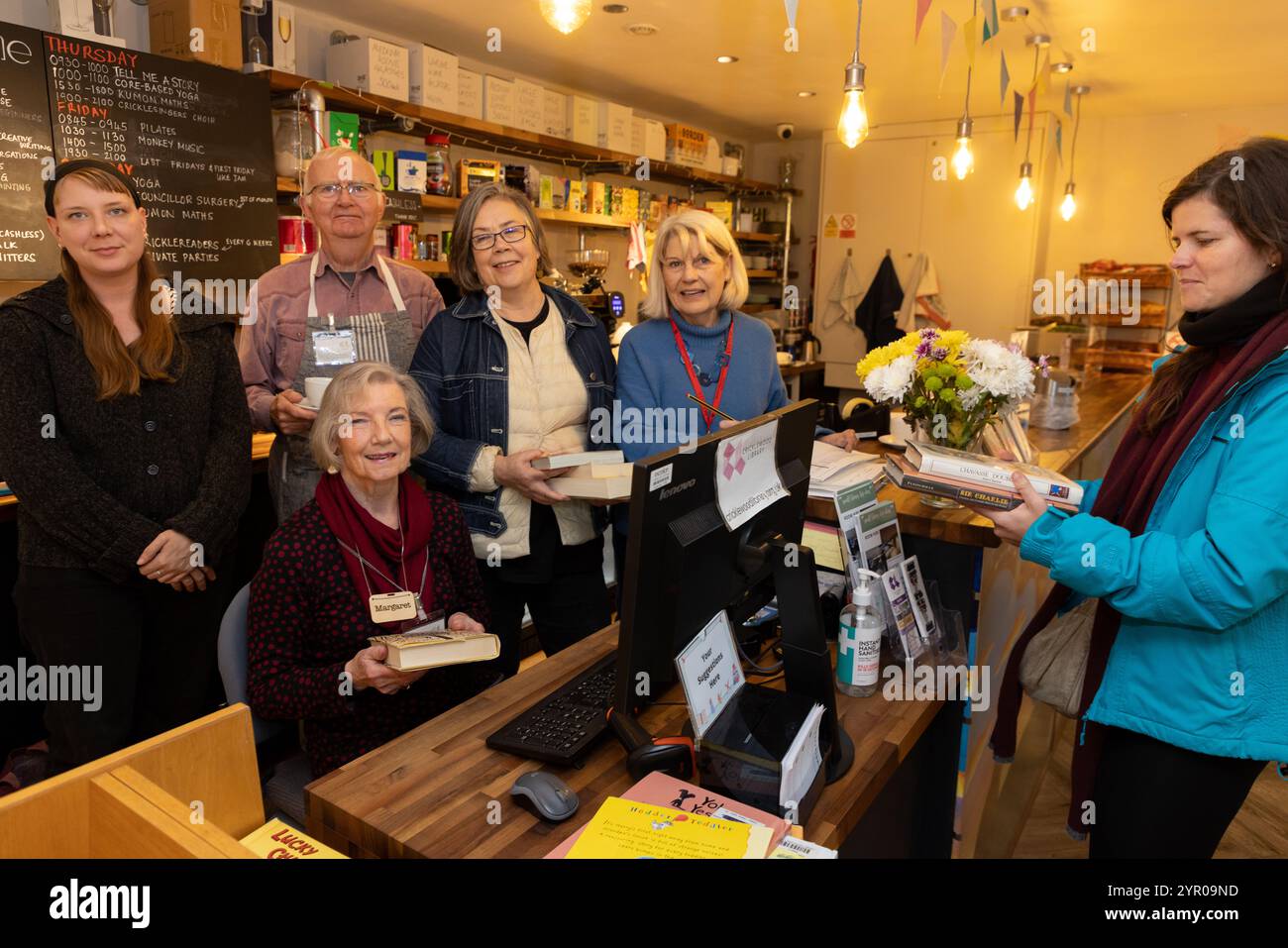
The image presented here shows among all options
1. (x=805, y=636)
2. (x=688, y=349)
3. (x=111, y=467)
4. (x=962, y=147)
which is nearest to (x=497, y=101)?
(x=962, y=147)

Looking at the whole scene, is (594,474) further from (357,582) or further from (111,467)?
(111,467)

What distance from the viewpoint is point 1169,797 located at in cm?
138

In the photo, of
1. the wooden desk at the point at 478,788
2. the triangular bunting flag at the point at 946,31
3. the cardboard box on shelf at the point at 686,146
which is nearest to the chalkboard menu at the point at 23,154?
the wooden desk at the point at 478,788

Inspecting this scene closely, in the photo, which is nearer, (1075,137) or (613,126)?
(613,126)

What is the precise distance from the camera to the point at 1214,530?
1.24 metres

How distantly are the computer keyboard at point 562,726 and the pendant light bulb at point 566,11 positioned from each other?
1.78 meters

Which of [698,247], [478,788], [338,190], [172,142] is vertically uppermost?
[172,142]

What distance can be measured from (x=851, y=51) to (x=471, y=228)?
3540mm

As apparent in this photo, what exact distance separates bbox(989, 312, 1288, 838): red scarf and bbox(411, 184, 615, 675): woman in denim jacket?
3.64 ft

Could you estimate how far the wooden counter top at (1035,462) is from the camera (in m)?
1.86

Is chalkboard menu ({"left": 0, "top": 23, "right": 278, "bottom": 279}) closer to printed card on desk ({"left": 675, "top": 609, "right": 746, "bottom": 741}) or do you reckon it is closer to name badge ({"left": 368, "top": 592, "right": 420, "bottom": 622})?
name badge ({"left": 368, "top": 592, "right": 420, "bottom": 622})

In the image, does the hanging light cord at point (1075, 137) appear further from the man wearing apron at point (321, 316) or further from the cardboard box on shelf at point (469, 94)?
the man wearing apron at point (321, 316)
